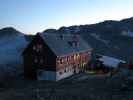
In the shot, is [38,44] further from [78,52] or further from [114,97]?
[114,97]

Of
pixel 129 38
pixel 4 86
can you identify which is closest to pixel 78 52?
Result: pixel 4 86

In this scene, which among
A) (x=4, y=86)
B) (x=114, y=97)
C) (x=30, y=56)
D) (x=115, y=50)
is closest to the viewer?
(x=114, y=97)

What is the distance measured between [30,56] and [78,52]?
12387mm

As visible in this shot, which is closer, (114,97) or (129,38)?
(114,97)

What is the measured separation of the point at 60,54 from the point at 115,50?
5691 cm

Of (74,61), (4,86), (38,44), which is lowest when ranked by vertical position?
(4,86)

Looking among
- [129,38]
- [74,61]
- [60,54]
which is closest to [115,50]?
[129,38]

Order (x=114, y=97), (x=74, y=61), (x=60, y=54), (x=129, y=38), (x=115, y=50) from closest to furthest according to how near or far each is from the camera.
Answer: (x=114, y=97)
(x=60, y=54)
(x=74, y=61)
(x=115, y=50)
(x=129, y=38)

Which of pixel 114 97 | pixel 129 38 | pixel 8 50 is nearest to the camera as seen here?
pixel 114 97

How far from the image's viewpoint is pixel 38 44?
173ft

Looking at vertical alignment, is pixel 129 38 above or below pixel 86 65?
above

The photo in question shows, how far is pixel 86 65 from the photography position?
6525 cm

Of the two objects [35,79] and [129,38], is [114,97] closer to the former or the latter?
[35,79]

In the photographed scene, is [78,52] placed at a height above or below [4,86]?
above
